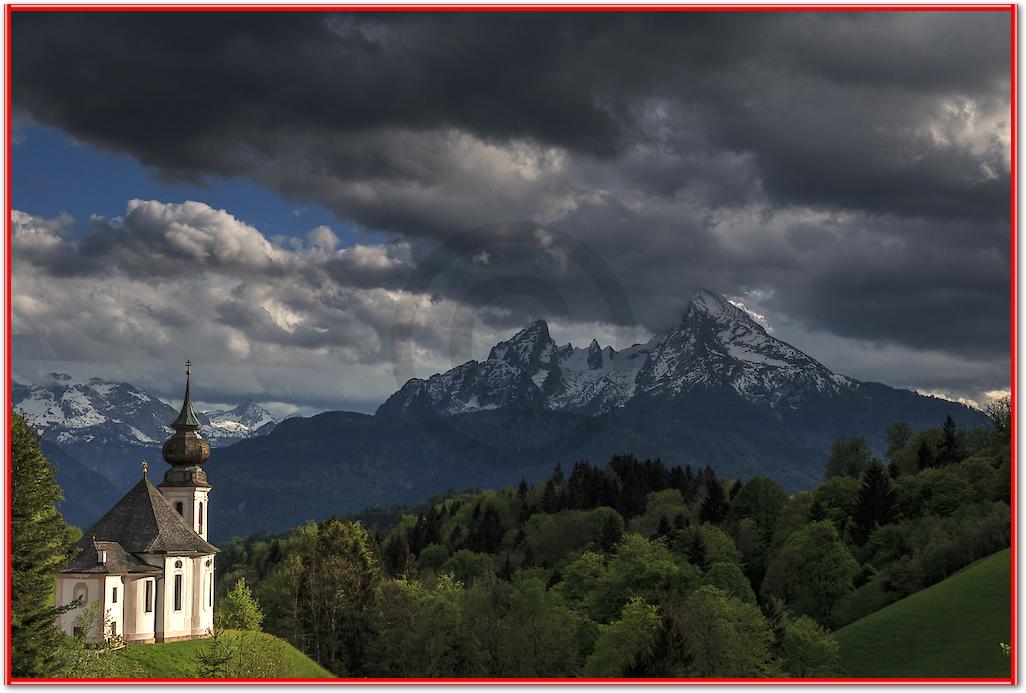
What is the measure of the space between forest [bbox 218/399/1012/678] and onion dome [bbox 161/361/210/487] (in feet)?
54.1

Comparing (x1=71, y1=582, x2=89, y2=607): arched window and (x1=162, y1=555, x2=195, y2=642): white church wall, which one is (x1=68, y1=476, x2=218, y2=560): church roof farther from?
(x1=71, y1=582, x2=89, y2=607): arched window

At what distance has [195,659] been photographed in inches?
3317

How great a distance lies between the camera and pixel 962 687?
5072 cm

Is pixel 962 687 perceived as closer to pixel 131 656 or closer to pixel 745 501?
pixel 131 656

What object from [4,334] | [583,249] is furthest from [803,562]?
[4,334]

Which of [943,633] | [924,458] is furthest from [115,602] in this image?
[924,458]

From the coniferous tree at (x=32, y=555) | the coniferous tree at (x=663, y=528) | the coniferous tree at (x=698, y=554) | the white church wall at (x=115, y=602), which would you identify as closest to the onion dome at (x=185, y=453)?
the white church wall at (x=115, y=602)

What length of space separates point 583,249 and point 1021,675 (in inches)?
3380

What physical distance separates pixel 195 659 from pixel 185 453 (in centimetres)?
3657

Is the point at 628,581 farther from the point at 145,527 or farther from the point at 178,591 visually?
the point at 145,527

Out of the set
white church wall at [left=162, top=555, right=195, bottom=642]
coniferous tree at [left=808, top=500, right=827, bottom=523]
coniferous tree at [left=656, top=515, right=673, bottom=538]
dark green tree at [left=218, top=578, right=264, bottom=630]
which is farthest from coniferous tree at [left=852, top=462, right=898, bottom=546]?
white church wall at [left=162, top=555, right=195, bottom=642]

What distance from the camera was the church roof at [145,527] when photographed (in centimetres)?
9600

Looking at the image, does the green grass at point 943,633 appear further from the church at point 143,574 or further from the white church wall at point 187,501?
the white church wall at point 187,501

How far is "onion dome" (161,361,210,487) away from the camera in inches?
4626
